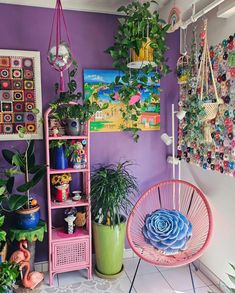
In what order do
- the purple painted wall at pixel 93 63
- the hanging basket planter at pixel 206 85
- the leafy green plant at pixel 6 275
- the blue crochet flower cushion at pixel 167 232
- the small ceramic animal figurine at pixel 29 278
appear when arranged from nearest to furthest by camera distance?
1. the leafy green plant at pixel 6 275
2. the blue crochet flower cushion at pixel 167 232
3. the hanging basket planter at pixel 206 85
4. the small ceramic animal figurine at pixel 29 278
5. the purple painted wall at pixel 93 63

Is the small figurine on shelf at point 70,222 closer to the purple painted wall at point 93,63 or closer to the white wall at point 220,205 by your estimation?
the purple painted wall at point 93,63

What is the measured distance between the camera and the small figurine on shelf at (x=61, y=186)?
2.25 meters

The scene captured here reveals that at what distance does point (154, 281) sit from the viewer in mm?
2293

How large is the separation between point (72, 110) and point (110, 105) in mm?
452

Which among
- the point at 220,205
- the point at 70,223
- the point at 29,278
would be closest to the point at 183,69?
the point at 220,205

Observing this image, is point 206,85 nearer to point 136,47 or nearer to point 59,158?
point 136,47

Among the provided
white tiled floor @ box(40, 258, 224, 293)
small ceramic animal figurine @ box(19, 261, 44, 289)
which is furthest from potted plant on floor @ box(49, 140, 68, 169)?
white tiled floor @ box(40, 258, 224, 293)

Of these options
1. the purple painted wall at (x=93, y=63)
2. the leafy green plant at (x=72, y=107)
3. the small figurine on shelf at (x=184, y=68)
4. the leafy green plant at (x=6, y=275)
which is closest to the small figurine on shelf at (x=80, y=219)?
the purple painted wall at (x=93, y=63)

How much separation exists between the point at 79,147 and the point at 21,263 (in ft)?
3.26

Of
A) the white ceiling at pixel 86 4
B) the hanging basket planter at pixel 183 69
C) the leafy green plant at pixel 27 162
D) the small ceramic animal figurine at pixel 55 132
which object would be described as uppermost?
the white ceiling at pixel 86 4

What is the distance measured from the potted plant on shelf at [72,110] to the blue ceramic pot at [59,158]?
0.51 ft

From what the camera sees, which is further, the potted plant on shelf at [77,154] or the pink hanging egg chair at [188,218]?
the potted plant on shelf at [77,154]

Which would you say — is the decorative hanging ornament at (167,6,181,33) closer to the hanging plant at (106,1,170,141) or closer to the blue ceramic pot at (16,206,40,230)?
the hanging plant at (106,1,170,141)

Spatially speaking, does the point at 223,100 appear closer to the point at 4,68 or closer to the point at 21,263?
the point at 4,68
